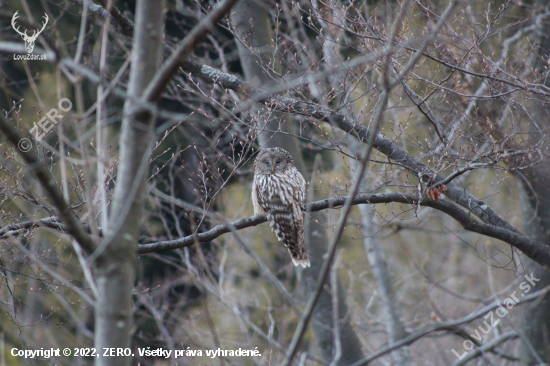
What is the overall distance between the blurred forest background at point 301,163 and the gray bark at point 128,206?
0.28ft

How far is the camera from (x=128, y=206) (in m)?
2.12

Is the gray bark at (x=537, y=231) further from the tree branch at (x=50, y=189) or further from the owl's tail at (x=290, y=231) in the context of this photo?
the tree branch at (x=50, y=189)

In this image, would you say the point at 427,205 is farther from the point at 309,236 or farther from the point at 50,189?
the point at 309,236

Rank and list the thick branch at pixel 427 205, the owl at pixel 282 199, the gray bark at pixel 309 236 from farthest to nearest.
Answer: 1. the gray bark at pixel 309 236
2. the owl at pixel 282 199
3. the thick branch at pixel 427 205

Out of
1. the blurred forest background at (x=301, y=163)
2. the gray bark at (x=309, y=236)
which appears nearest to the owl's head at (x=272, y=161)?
the blurred forest background at (x=301, y=163)

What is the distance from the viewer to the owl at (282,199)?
6246 millimetres

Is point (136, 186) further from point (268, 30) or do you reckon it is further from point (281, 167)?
point (268, 30)

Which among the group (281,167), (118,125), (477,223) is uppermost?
(118,125)

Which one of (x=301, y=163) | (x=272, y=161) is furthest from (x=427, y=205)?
(x=301, y=163)

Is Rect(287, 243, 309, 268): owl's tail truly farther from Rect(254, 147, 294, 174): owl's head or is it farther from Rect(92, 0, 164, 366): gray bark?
Rect(92, 0, 164, 366): gray bark

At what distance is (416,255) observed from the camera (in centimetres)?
1555

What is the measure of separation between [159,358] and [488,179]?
9.65 m

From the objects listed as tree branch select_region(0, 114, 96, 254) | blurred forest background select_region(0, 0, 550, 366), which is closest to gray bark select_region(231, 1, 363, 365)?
blurred forest background select_region(0, 0, 550, 366)

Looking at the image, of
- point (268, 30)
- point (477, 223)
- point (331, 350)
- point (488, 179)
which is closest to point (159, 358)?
point (331, 350)
